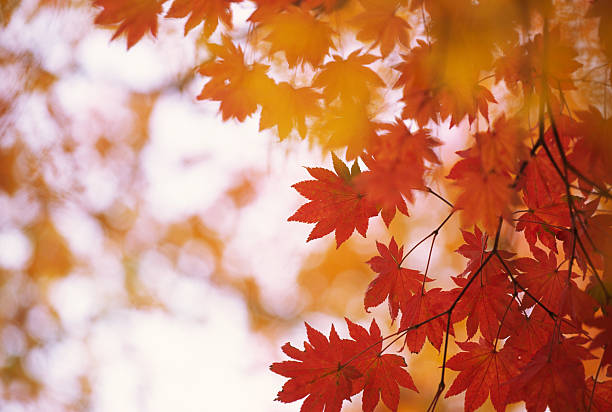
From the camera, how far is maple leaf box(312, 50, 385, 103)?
1.23m

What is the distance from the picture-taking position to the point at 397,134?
2.82 ft

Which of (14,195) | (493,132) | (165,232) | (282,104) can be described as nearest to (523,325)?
(493,132)

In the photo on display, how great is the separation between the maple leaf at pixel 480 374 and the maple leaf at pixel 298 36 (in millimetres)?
820

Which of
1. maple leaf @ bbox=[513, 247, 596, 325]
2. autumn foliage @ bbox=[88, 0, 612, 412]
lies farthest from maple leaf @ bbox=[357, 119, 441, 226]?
maple leaf @ bbox=[513, 247, 596, 325]

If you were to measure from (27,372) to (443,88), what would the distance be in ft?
14.1

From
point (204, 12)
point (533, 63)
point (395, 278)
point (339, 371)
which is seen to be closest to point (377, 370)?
point (339, 371)

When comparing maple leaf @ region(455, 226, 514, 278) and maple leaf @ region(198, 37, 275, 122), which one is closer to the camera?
maple leaf @ region(455, 226, 514, 278)

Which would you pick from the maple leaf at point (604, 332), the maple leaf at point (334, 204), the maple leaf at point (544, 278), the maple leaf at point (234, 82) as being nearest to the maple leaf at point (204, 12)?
the maple leaf at point (234, 82)

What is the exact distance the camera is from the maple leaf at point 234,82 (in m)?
1.29

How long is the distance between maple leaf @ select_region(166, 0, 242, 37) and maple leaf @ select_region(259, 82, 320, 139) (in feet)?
0.77

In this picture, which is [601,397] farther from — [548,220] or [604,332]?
[548,220]

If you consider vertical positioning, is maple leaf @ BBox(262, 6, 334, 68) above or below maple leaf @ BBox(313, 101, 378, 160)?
above

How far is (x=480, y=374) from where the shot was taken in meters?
1.04

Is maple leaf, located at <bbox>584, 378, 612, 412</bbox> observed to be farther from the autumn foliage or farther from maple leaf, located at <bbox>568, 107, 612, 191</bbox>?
maple leaf, located at <bbox>568, 107, 612, 191</bbox>
